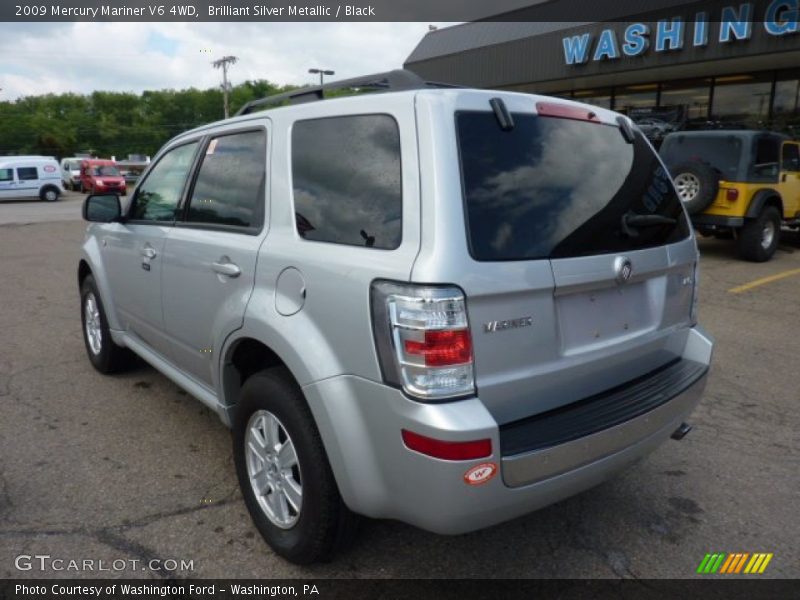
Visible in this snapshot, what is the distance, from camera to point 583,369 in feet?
7.77

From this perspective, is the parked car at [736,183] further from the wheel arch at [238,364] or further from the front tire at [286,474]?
the front tire at [286,474]

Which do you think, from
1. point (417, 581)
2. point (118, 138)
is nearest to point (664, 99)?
point (417, 581)

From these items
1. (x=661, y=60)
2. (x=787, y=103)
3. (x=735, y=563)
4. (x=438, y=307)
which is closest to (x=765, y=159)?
(x=661, y=60)

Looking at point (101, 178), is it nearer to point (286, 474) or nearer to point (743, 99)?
point (743, 99)

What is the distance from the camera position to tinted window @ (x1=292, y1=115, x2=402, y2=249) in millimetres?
2193

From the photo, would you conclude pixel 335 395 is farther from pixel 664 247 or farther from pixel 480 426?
pixel 664 247

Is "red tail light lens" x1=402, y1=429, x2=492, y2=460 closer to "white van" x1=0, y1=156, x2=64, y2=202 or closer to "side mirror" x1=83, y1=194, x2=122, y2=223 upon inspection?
"side mirror" x1=83, y1=194, x2=122, y2=223

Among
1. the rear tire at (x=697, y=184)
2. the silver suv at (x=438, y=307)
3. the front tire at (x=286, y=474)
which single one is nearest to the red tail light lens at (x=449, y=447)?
the silver suv at (x=438, y=307)

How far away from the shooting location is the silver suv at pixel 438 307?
2.01 m

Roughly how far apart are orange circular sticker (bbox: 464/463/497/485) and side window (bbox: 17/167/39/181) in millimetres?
32600

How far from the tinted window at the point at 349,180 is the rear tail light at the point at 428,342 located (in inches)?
9.7

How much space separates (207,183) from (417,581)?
87.5 inches

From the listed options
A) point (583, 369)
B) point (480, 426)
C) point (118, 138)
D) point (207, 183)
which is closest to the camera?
point (480, 426)

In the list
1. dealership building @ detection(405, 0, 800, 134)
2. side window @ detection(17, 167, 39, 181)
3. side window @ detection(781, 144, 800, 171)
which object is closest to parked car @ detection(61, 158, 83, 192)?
side window @ detection(17, 167, 39, 181)
